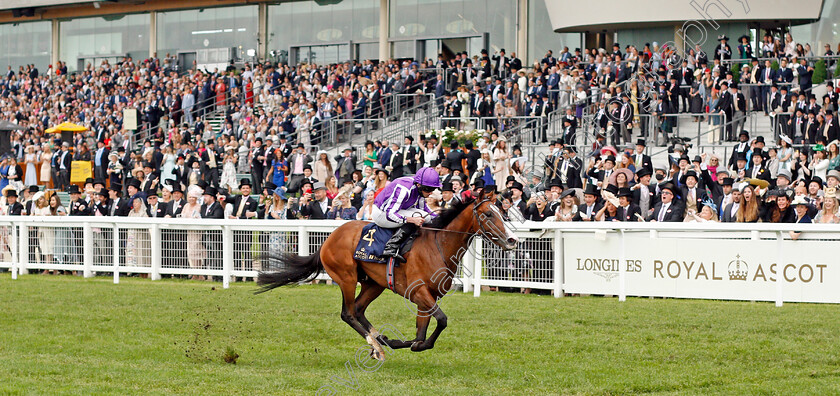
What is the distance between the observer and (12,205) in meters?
17.9

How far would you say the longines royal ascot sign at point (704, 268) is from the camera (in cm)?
1080

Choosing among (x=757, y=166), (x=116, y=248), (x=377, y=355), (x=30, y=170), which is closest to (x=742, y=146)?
(x=757, y=166)

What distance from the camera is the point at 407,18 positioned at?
3328cm

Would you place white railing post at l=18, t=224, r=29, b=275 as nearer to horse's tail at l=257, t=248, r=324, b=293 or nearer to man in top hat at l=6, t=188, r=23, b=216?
man in top hat at l=6, t=188, r=23, b=216

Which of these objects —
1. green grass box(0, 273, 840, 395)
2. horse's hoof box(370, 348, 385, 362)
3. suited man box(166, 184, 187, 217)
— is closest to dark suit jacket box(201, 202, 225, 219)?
suited man box(166, 184, 187, 217)

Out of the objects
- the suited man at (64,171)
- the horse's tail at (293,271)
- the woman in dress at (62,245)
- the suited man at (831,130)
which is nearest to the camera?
the horse's tail at (293,271)

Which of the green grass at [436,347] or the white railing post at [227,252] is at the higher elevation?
the white railing post at [227,252]

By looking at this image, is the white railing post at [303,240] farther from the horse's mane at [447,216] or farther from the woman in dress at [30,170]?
the woman in dress at [30,170]

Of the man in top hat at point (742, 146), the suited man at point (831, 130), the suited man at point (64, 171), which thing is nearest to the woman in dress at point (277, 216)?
Answer: the man in top hat at point (742, 146)

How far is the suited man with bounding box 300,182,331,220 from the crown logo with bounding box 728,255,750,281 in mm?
5774

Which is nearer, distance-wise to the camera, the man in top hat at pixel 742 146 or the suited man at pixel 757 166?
the suited man at pixel 757 166

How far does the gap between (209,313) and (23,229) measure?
20.6ft

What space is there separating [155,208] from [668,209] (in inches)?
297

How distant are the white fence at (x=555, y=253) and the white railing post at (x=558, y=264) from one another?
0.01 metres
